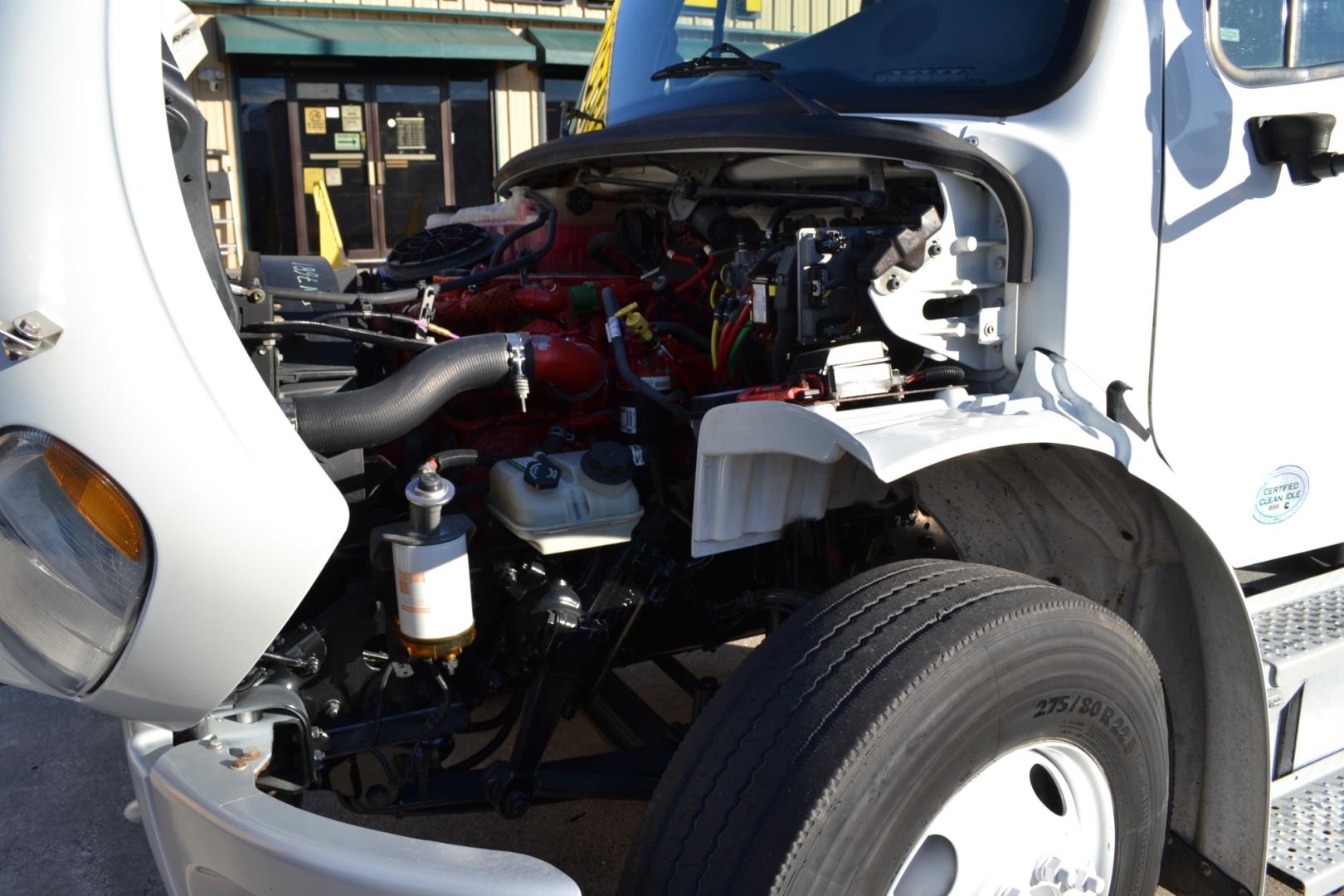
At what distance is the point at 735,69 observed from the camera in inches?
109

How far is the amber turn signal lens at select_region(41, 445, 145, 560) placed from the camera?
1.63 metres

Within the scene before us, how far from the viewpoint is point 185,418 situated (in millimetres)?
1621

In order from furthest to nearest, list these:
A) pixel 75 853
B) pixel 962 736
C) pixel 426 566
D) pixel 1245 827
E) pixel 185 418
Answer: pixel 75 853 < pixel 1245 827 < pixel 426 566 < pixel 962 736 < pixel 185 418

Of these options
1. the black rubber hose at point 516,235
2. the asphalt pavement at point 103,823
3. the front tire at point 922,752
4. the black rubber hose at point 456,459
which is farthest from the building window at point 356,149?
the front tire at point 922,752

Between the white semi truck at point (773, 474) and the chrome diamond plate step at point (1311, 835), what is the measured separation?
12mm

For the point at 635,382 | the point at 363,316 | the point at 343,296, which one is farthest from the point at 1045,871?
the point at 343,296

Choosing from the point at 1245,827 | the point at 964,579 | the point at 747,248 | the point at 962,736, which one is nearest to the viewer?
the point at 962,736

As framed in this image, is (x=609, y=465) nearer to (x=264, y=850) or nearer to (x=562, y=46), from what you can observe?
(x=264, y=850)

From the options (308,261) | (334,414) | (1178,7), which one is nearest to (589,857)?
(334,414)

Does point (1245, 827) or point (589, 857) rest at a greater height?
point (1245, 827)

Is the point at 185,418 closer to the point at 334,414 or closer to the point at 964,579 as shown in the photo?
the point at 334,414

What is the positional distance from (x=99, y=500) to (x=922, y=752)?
1.29 metres

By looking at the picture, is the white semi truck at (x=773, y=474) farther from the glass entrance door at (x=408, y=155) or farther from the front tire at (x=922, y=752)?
the glass entrance door at (x=408, y=155)

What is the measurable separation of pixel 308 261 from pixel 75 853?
1788 mm
